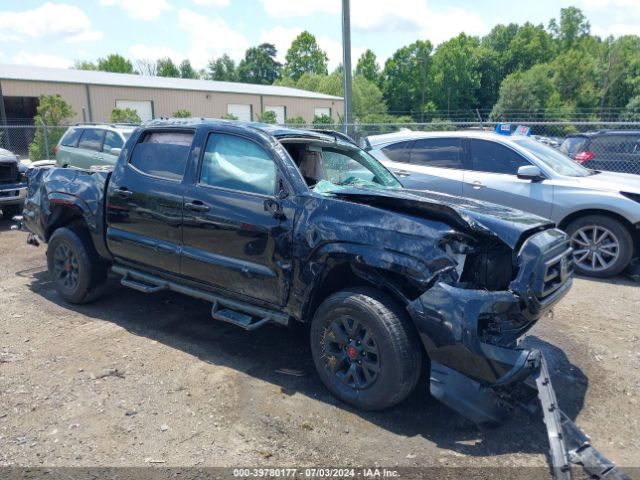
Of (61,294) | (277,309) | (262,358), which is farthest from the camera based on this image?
(61,294)

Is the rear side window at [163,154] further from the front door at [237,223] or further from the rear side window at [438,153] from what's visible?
the rear side window at [438,153]

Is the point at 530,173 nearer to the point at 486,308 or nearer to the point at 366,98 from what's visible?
the point at 486,308

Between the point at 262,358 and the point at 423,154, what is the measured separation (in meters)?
4.80

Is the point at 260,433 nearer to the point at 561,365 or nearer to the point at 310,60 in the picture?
the point at 561,365

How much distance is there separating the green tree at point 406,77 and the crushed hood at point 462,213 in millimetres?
82818

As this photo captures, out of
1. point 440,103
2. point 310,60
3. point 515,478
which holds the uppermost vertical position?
point 310,60

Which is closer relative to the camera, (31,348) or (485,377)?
(485,377)

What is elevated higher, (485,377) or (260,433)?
(485,377)

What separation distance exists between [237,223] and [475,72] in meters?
89.5

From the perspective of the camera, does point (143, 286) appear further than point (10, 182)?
No

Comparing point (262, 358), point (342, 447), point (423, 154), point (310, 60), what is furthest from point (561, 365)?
point (310, 60)

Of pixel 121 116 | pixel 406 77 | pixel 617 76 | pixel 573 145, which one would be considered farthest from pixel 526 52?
pixel 573 145

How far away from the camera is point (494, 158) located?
7.75 meters

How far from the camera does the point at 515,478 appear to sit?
3064 millimetres
